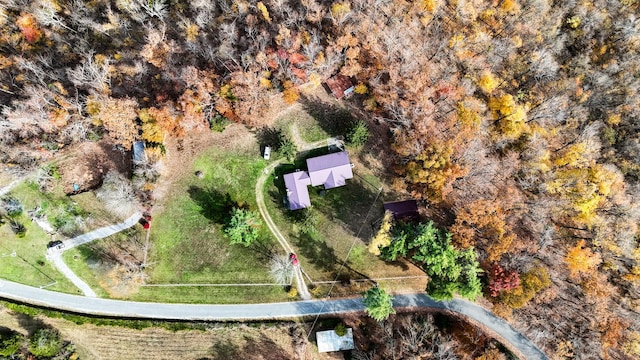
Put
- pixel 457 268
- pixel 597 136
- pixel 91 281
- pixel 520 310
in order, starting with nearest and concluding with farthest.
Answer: pixel 457 268 → pixel 91 281 → pixel 520 310 → pixel 597 136

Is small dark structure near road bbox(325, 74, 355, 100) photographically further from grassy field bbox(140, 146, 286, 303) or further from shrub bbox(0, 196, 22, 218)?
shrub bbox(0, 196, 22, 218)

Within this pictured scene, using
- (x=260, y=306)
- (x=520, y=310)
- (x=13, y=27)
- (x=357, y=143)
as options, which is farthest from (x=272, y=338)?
(x=13, y=27)

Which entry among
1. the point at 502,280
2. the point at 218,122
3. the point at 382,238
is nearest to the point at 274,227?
the point at 382,238

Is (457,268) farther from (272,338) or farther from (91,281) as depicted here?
(91,281)

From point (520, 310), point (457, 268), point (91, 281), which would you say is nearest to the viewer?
point (457, 268)

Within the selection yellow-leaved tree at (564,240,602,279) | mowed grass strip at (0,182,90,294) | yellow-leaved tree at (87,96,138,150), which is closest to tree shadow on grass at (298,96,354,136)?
yellow-leaved tree at (87,96,138,150)

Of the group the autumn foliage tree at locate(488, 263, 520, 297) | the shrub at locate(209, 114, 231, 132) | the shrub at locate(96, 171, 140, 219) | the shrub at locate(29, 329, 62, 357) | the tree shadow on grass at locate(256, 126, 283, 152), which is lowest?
the autumn foliage tree at locate(488, 263, 520, 297)

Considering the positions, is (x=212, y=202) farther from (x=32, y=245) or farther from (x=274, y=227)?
(x=32, y=245)
